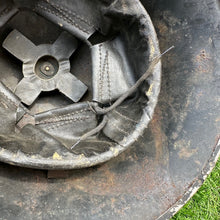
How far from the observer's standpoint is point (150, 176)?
1170 mm

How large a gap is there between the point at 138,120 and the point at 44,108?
27.5 inches

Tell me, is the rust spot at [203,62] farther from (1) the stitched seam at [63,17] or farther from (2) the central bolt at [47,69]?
(2) the central bolt at [47,69]

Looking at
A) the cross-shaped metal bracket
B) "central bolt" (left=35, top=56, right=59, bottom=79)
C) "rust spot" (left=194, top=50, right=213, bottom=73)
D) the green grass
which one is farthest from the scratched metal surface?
the green grass

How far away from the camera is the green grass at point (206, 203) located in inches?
78.9

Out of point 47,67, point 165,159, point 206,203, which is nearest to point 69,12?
point 47,67

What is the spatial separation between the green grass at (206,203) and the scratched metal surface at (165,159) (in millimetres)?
926

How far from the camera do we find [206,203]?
2045mm

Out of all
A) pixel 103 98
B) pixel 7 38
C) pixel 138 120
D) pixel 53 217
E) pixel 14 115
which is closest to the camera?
pixel 53 217

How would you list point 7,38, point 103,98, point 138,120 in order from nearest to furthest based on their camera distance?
point 138,120, point 103,98, point 7,38

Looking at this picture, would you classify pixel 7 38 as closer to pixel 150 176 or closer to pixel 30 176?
pixel 30 176

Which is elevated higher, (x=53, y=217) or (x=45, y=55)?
A: (x=45, y=55)

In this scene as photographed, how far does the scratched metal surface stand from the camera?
3.48 feet

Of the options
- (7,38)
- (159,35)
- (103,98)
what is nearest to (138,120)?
(103,98)

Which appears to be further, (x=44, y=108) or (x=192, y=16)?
(x=44, y=108)
